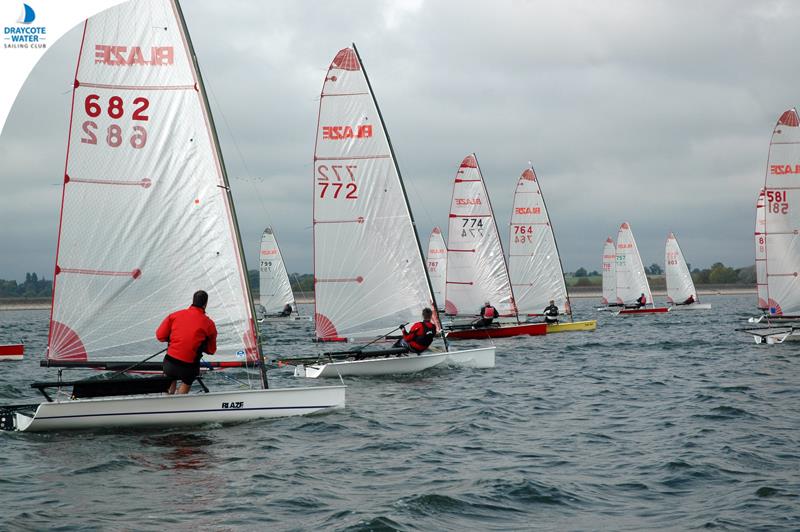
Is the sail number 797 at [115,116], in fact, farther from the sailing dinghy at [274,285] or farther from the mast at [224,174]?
the sailing dinghy at [274,285]

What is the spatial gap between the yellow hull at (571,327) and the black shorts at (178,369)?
24406mm

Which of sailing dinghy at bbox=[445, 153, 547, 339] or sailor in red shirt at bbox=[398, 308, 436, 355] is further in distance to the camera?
sailing dinghy at bbox=[445, 153, 547, 339]

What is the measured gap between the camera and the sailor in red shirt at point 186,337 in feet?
37.7

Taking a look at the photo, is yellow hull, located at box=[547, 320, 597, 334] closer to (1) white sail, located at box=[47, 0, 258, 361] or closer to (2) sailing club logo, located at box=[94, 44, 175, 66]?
(1) white sail, located at box=[47, 0, 258, 361]

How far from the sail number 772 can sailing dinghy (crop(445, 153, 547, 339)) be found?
884 cm

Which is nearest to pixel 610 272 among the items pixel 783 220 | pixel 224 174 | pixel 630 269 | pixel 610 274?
pixel 610 274

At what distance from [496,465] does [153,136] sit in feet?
21.8

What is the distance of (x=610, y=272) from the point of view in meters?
63.2

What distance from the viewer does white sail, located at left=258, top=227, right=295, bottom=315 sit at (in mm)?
57969

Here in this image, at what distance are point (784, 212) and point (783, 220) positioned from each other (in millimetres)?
238

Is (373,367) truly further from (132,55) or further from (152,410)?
(132,55)

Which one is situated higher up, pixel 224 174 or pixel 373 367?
pixel 224 174

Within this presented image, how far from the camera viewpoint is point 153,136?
12.9 meters

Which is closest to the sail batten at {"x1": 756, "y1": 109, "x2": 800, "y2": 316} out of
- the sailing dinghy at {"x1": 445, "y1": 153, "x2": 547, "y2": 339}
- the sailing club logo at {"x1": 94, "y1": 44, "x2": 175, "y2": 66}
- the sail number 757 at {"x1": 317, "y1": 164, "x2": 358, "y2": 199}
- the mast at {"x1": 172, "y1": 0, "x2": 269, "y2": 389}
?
the sailing dinghy at {"x1": 445, "y1": 153, "x2": 547, "y2": 339}
